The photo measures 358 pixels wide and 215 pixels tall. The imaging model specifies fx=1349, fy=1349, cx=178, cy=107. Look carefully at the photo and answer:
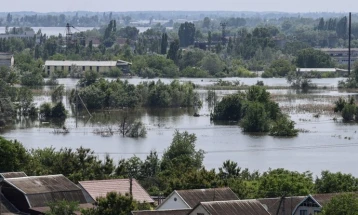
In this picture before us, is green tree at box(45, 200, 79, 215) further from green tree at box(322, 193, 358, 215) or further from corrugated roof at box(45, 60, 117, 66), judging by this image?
corrugated roof at box(45, 60, 117, 66)

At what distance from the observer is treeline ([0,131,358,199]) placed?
50.7 feet

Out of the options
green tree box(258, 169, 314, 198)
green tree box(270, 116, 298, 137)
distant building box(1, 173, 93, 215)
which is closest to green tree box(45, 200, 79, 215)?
distant building box(1, 173, 93, 215)

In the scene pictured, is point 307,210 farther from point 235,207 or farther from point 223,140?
point 223,140

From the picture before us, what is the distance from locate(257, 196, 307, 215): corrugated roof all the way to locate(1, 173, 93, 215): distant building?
1.88 metres

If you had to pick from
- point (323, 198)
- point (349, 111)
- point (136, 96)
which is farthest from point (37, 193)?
point (136, 96)

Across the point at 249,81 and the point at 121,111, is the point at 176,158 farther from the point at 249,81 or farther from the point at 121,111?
the point at 249,81

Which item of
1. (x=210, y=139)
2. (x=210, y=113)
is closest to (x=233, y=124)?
(x=210, y=113)

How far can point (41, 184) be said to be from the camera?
14492 mm

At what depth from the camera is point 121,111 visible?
31234 millimetres

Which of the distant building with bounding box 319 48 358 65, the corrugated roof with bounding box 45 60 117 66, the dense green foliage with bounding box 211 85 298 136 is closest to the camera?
the dense green foliage with bounding box 211 85 298 136

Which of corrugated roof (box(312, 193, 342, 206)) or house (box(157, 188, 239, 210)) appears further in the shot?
corrugated roof (box(312, 193, 342, 206))

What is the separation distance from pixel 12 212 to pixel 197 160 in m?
5.12

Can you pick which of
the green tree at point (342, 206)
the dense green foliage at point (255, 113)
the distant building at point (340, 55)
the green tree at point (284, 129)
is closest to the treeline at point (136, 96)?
the dense green foliage at point (255, 113)

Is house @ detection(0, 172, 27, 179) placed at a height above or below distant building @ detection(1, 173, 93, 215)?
above
